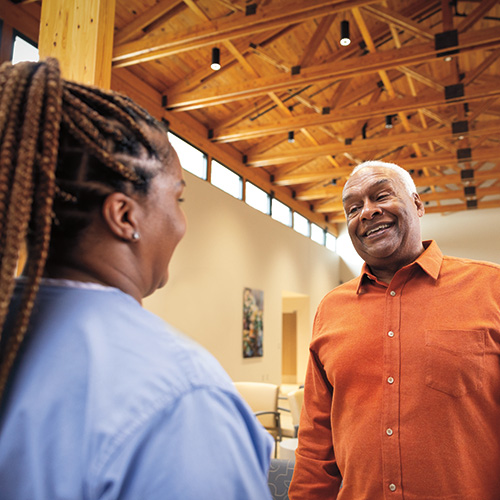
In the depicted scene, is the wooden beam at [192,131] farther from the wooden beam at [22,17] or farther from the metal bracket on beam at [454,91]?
Result: the metal bracket on beam at [454,91]

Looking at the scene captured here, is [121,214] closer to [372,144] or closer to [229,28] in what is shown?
[229,28]

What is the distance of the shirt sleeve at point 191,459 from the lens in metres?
0.54

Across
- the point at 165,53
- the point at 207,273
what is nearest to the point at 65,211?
the point at 165,53

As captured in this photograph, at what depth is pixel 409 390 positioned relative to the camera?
1.43m

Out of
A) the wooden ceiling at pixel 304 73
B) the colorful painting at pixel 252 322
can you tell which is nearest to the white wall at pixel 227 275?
the colorful painting at pixel 252 322

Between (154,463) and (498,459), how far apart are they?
45.7 inches

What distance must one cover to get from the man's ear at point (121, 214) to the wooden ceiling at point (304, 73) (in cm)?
488

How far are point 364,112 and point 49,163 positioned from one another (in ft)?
24.1

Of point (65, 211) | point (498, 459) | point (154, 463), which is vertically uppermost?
point (65, 211)

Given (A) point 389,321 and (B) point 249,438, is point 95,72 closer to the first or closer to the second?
(A) point 389,321

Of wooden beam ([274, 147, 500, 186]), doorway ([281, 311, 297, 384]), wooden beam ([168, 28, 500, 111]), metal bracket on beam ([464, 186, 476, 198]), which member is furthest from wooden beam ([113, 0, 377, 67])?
doorway ([281, 311, 297, 384])

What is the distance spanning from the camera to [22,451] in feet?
1.87

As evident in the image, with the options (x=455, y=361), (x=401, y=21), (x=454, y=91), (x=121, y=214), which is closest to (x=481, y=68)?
(x=454, y=91)

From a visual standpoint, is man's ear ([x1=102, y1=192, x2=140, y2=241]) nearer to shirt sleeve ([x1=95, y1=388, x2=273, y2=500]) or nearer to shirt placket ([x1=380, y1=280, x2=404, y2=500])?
shirt sleeve ([x1=95, y1=388, x2=273, y2=500])
